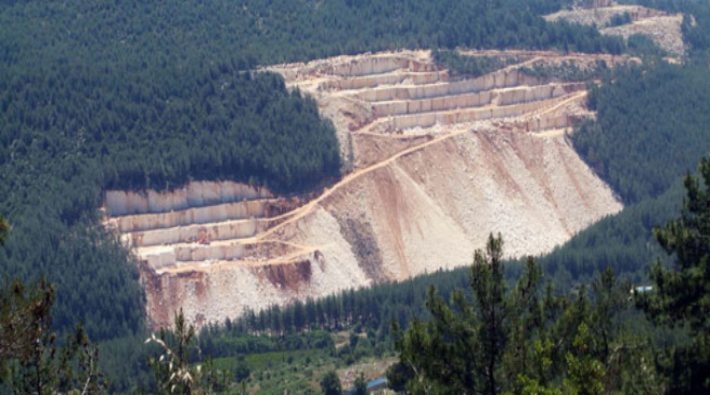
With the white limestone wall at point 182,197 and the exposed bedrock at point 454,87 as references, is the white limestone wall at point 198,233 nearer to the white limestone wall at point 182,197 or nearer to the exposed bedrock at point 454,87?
the white limestone wall at point 182,197

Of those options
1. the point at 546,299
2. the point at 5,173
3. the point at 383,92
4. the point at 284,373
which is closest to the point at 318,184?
the point at 383,92

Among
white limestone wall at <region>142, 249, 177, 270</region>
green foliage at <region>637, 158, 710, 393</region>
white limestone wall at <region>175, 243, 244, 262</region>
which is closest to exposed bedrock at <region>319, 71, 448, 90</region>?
white limestone wall at <region>175, 243, 244, 262</region>

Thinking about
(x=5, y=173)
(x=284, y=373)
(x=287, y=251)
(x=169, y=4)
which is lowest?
(x=284, y=373)

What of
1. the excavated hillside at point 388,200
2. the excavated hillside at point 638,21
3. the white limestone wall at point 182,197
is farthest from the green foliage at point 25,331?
the excavated hillside at point 638,21

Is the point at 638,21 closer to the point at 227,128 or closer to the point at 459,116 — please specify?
the point at 459,116

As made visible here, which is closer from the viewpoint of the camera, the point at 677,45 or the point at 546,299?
the point at 546,299

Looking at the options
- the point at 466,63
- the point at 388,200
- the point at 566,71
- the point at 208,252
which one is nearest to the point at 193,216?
the point at 208,252

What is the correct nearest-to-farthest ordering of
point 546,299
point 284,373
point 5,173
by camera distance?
point 546,299 < point 284,373 < point 5,173

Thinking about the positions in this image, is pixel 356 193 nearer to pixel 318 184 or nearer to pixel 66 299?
pixel 318 184

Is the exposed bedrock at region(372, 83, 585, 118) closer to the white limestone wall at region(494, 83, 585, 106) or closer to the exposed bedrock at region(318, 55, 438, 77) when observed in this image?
the white limestone wall at region(494, 83, 585, 106)
